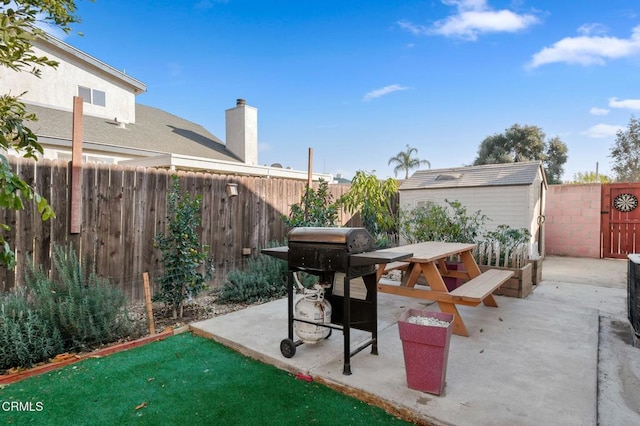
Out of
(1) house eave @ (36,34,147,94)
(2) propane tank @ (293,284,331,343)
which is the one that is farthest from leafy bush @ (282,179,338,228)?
(1) house eave @ (36,34,147,94)

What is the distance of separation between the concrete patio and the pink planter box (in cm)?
8

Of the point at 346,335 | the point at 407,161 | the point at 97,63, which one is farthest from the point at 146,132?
the point at 407,161

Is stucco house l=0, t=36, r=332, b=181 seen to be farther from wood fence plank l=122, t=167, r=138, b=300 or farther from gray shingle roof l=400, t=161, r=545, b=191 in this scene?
gray shingle roof l=400, t=161, r=545, b=191

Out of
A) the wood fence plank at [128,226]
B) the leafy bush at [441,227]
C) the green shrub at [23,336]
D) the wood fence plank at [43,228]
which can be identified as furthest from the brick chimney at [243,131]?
the green shrub at [23,336]

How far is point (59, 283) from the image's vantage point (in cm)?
323

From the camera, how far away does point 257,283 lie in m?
4.63

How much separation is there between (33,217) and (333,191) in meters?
5.72

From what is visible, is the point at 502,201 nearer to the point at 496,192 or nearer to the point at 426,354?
the point at 496,192

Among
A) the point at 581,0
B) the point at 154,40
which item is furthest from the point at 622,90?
the point at 154,40

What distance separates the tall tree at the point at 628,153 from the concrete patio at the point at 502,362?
14463 mm

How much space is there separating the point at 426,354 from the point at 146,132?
11.6 m

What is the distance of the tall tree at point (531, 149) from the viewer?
17984mm

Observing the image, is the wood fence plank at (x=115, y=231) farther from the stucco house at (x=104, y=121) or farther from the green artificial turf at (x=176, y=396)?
the stucco house at (x=104, y=121)

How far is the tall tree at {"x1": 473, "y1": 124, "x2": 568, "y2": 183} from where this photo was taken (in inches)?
708
